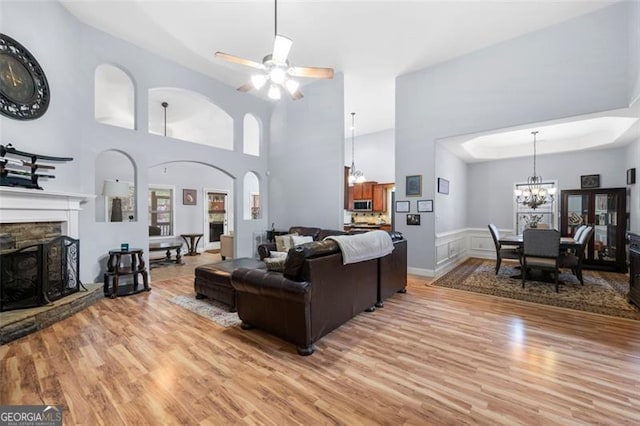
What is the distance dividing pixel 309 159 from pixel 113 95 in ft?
15.0

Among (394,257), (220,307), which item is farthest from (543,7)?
(220,307)

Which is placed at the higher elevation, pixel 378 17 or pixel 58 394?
pixel 378 17

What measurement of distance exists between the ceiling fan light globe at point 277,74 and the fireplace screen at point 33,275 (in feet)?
10.9

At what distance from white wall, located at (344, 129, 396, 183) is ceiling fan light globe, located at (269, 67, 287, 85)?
6.05m

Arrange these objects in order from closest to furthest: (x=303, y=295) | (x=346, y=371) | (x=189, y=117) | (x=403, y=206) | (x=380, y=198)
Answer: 1. (x=346, y=371)
2. (x=303, y=295)
3. (x=403, y=206)
4. (x=189, y=117)
5. (x=380, y=198)

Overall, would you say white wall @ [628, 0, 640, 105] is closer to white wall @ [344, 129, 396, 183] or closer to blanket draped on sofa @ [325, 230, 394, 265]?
blanket draped on sofa @ [325, 230, 394, 265]

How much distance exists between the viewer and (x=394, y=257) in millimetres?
3861

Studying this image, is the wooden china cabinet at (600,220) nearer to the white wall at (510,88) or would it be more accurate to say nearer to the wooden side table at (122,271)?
the white wall at (510,88)

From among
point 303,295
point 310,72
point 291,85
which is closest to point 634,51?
point 310,72

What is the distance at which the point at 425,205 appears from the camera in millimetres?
5195

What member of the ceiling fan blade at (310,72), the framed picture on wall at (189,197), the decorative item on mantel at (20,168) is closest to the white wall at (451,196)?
the ceiling fan blade at (310,72)

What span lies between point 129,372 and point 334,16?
482cm

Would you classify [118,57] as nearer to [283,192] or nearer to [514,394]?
[283,192]

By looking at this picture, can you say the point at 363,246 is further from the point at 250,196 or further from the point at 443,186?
the point at 250,196
